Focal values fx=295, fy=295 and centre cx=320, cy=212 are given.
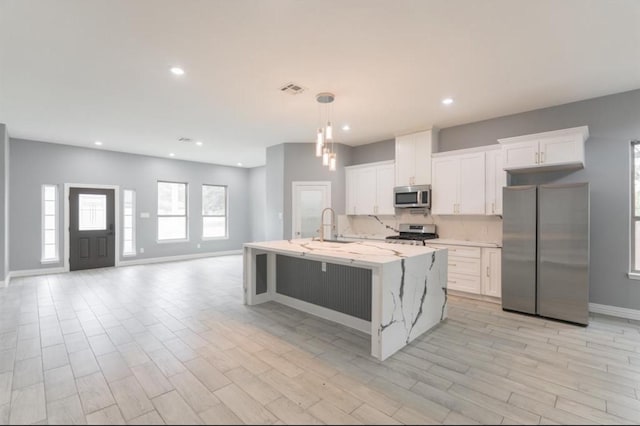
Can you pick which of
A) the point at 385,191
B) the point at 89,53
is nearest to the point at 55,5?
the point at 89,53

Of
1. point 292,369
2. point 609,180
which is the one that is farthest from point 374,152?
point 292,369

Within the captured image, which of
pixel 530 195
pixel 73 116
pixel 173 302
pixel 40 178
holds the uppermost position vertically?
pixel 73 116

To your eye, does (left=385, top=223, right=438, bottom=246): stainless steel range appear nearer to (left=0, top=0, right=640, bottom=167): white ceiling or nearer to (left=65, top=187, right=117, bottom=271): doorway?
(left=0, top=0, right=640, bottom=167): white ceiling

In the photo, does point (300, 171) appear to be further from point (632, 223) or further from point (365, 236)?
point (632, 223)

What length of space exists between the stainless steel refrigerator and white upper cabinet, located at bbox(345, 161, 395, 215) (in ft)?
7.10

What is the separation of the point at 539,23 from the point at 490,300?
354 centimetres

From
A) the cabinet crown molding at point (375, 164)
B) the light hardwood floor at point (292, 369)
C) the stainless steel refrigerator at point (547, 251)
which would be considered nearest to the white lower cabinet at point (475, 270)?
the stainless steel refrigerator at point (547, 251)

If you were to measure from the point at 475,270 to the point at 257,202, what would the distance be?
687 cm

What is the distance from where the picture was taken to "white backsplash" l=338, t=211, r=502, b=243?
4805mm

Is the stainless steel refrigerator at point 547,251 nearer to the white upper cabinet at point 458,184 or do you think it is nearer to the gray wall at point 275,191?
the white upper cabinet at point 458,184

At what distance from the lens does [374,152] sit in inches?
253

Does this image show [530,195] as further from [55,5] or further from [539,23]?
[55,5]

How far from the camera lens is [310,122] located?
198 inches

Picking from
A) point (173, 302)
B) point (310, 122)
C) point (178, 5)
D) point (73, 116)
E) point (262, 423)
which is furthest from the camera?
point (310, 122)
